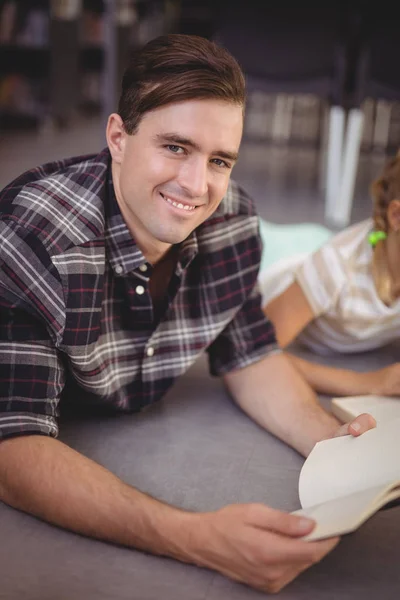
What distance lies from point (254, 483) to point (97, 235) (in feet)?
1.57

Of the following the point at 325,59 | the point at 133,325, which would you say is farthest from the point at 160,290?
the point at 325,59

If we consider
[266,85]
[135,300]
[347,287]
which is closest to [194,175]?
[135,300]

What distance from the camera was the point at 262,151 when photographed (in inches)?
197

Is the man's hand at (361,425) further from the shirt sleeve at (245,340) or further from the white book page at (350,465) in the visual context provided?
the shirt sleeve at (245,340)

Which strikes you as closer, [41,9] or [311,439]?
[311,439]

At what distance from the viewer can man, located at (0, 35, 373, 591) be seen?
1009mm

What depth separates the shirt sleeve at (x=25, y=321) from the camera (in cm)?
111

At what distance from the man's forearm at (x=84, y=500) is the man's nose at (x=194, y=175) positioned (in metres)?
0.41

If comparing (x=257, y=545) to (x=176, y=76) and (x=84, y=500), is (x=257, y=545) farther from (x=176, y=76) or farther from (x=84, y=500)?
(x=176, y=76)

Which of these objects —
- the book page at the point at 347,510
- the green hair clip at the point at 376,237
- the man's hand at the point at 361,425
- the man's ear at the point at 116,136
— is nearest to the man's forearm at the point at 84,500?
the book page at the point at 347,510

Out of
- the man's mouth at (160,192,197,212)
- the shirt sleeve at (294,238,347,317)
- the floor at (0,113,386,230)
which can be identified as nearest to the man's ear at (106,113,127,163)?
the man's mouth at (160,192,197,212)

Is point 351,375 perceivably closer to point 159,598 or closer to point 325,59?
point 159,598

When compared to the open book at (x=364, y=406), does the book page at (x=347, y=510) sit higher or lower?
higher

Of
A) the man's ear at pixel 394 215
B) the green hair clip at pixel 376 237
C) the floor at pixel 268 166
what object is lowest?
the floor at pixel 268 166
